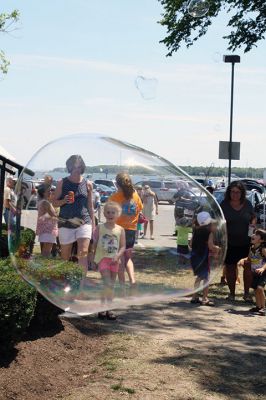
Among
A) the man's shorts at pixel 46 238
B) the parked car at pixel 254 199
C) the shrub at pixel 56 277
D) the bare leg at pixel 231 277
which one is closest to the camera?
the man's shorts at pixel 46 238

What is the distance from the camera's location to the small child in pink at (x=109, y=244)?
393cm

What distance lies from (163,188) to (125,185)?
28cm

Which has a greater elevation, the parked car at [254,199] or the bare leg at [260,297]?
the parked car at [254,199]

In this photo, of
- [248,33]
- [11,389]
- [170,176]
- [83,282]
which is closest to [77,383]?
[11,389]

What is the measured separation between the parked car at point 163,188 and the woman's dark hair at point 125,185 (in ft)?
0.21

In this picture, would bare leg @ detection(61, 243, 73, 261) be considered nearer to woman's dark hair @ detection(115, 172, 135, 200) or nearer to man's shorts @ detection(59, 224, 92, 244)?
man's shorts @ detection(59, 224, 92, 244)

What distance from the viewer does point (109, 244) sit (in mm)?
4043

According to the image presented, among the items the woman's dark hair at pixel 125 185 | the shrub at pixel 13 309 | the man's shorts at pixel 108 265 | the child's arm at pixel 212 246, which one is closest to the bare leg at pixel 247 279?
the shrub at pixel 13 309

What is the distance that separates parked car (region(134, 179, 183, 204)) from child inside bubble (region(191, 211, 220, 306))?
9.5 inches

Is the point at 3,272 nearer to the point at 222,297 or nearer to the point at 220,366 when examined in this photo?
the point at 220,366

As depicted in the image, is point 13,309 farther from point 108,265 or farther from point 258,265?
point 258,265

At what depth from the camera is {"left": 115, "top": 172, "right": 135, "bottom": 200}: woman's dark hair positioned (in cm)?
393

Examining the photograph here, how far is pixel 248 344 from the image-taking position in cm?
687

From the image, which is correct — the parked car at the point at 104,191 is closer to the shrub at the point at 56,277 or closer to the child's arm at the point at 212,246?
the shrub at the point at 56,277
